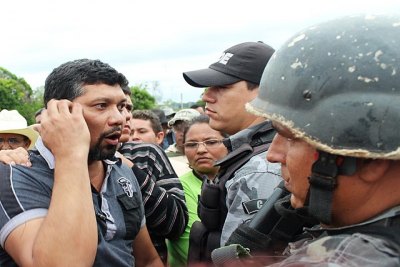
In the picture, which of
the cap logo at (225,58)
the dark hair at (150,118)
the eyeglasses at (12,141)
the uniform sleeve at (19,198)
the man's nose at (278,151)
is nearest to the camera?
the man's nose at (278,151)

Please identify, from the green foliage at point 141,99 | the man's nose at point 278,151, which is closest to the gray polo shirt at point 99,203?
the man's nose at point 278,151

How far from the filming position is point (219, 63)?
3240 mm

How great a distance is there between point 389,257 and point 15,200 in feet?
5.78

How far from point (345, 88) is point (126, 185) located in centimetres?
179

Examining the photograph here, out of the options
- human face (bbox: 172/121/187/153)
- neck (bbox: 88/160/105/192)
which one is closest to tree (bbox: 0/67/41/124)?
human face (bbox: 172/121/187/153)

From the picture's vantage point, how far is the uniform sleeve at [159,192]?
3.26m

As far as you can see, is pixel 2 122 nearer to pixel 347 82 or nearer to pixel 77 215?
pixel 77 215

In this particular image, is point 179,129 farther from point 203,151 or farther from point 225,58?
point 225,58

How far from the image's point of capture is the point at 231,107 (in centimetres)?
312

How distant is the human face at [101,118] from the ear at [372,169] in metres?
1.72

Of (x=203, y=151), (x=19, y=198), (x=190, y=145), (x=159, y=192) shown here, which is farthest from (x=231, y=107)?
(x=190, y=145)

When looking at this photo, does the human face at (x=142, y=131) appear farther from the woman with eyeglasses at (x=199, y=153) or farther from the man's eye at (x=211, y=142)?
the man's eye at (x=211, y=142)

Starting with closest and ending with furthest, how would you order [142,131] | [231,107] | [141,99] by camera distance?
[231,107]
[142,131]
[141,99]

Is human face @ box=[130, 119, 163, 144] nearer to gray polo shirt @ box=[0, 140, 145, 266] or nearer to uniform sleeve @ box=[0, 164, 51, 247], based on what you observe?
gray polo shirt @ box=[0, 140, 145, 266]
